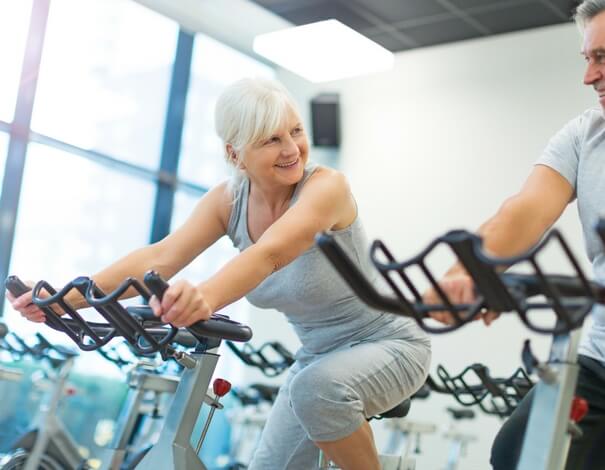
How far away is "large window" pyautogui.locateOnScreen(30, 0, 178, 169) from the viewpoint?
605 centimetres

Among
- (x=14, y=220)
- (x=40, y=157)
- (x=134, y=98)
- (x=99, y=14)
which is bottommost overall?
(x=14, y=220)

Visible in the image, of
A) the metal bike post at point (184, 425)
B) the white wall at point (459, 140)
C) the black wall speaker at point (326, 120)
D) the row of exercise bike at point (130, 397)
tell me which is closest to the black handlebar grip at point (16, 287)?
the metal bike post at point (184, 425)

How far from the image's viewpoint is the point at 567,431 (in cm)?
131

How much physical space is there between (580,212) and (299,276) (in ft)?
2.32

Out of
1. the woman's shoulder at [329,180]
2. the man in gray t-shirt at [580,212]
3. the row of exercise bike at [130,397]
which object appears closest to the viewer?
the man in gray t-shirt at [580,212]

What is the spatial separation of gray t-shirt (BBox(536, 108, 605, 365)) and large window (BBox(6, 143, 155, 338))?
4423 mm

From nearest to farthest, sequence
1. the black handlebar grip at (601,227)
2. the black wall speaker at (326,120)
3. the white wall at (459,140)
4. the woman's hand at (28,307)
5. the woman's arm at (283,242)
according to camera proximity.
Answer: the black handlebar grip at (601,227)
the woman's arm at (283,242)
the woman's hand at (28,307)
the white wall at (459,140)
the black wall speaker at (326,120)

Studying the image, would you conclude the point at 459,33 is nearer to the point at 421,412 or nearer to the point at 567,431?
the point at 421,412

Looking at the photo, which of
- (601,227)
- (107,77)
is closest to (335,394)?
(601,227)

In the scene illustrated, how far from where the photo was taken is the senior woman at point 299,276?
204 centimetres

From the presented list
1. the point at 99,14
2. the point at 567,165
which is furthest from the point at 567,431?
the point at 99,14

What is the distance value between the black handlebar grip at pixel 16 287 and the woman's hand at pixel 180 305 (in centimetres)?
50

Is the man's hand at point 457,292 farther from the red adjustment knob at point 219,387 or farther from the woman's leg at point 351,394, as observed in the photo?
the red adjustment knob at point 219,387

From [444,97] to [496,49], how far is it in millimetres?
536
